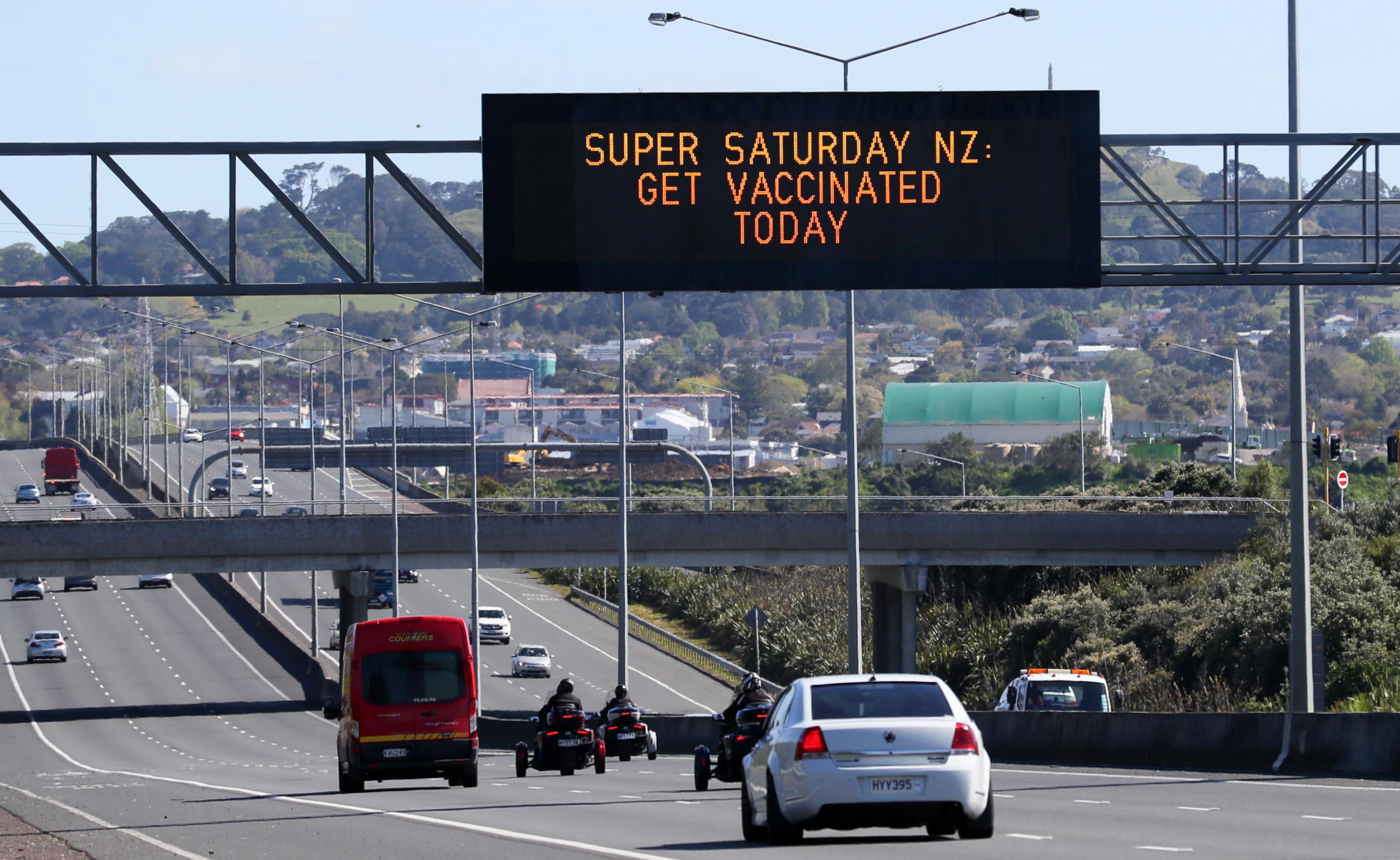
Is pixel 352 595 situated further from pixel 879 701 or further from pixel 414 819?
pixel 879 701

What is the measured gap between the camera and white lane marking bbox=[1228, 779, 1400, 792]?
20.5 meters

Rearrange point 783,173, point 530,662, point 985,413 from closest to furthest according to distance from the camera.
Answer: point 783,173
point 530,662
point 985,413

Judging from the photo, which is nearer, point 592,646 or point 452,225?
point 452,225

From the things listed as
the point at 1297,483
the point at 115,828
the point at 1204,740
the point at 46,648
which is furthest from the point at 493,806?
the point at 46,648

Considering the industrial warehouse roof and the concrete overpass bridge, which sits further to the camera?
the industrial warehouse roof

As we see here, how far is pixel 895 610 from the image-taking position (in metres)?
62.3

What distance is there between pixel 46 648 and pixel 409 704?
47.2 m

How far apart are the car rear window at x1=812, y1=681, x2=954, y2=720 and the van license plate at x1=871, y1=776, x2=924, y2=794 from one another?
0.47m

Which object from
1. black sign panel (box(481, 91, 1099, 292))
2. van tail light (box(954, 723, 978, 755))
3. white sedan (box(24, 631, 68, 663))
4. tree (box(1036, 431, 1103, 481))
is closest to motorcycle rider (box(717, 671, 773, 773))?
black sign panel (box(481, 91, 1099, 292))

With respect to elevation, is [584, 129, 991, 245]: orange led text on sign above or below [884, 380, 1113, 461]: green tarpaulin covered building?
above

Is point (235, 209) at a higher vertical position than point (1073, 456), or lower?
higher

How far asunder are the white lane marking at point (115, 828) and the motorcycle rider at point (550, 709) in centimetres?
680

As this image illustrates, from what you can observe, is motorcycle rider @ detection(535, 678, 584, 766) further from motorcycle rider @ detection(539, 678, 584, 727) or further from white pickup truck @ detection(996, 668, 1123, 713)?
white pickup truck @ detection(996, 668, 1123, 713)

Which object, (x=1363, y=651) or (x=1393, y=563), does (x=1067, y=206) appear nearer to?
(x=1363, y=651)
